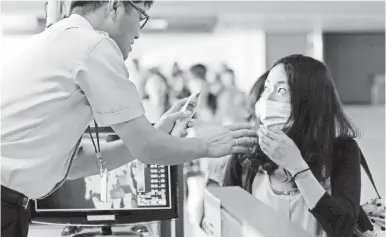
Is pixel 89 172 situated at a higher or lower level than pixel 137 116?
lower

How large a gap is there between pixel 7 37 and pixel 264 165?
557 centimetres

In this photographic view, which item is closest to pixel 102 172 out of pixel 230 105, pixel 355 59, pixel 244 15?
pixel 244 15

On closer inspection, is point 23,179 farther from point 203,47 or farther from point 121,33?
point 203,47

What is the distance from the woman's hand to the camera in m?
1.62

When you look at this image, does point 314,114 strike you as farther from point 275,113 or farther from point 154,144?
point 154,144

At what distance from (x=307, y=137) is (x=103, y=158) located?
2.20 feet

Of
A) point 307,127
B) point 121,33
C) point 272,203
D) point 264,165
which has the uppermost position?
point 121,33

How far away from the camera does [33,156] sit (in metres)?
1.25

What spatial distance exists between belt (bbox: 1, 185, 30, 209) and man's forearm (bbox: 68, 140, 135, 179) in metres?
0.35

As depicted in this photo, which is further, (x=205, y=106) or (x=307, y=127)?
(x=205, y=106)

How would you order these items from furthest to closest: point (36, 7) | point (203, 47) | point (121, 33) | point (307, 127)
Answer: point (203, 47) < point (36, 7) < point (307, 127) < point (121, 33)

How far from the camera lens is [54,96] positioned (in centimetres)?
124

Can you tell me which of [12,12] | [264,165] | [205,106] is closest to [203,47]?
[205,106]

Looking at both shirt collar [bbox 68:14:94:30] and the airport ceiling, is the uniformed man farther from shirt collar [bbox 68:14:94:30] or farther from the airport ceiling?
the airport ceiling
